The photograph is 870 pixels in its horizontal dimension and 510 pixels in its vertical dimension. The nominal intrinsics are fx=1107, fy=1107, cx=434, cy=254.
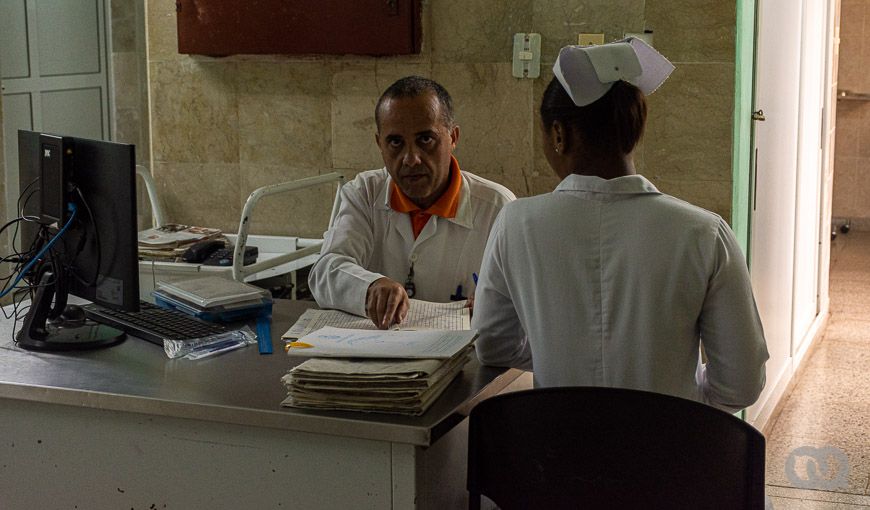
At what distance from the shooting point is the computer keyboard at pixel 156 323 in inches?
93.7

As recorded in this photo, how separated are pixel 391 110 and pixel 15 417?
122 centimetres

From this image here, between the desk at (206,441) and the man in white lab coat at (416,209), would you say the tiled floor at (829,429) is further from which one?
the desk at (206,441)

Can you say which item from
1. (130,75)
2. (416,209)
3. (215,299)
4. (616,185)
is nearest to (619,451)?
(616,185)

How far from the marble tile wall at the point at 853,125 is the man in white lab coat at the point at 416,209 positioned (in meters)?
6.06

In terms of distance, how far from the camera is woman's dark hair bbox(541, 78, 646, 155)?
1.81m

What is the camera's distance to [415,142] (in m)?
2.86

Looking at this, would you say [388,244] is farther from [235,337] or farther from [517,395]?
[517,395]

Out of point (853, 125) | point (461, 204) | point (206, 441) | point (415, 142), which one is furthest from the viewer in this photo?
point (853, 125)

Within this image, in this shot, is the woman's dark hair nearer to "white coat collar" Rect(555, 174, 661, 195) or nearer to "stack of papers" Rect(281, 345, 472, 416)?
"white coat collar" Rect(555, 174, 661, 195)

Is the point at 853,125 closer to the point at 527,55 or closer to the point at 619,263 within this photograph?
the point at 527,55

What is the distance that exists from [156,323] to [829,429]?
2724 mm

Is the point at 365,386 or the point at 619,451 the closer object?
the point at 619,451

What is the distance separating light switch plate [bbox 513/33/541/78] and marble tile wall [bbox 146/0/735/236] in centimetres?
3

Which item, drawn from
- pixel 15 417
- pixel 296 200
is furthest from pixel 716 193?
pixel 15 417
